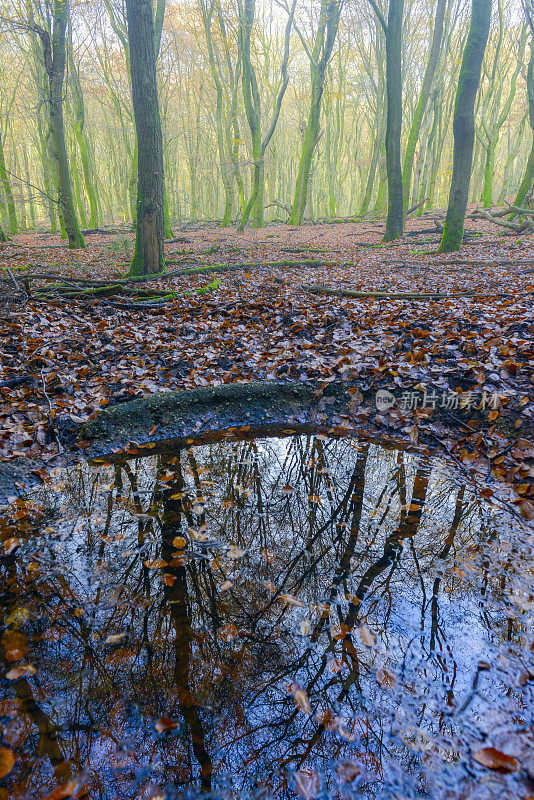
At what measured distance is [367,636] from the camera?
2008 mm

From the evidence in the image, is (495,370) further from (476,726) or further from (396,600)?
(476,726)

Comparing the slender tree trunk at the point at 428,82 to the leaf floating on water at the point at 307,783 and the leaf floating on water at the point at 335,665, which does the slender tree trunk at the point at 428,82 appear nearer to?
the leaf floating on water at the point at 335,665

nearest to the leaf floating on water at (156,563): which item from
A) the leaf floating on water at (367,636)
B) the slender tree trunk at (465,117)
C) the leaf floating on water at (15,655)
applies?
the leaf floating on water at (15,655)

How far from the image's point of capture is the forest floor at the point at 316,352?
145 inches

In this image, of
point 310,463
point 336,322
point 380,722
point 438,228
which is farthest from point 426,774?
point 438,228

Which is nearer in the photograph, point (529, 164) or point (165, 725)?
point (165, 725)

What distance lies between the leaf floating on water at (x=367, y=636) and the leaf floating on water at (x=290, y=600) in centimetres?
33

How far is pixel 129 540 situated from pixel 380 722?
1.76m

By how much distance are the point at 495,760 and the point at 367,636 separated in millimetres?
628

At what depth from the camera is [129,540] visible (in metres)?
2.71

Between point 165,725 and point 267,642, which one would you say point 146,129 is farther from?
point 165,725

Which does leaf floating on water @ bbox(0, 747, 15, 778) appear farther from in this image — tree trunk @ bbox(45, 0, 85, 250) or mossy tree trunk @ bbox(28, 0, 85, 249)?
tree trunk @ bbox(45, 0, 85, 250)

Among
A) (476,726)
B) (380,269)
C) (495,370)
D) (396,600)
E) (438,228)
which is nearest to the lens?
(476,726)

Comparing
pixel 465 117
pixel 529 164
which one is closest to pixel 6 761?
pixel 465 117
